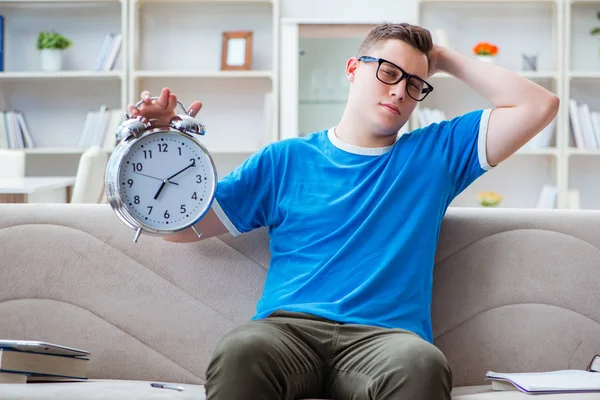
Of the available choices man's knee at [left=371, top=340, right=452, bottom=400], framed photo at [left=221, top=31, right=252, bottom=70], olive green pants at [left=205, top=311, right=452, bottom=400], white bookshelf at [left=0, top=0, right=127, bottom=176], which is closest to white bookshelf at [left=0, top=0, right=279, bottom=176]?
white bookshelf at [left=0, top=0, right=127, bottom=176]

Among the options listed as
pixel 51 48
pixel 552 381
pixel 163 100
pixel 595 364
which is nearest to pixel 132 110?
pixel 163 100

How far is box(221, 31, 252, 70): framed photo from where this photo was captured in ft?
17.2

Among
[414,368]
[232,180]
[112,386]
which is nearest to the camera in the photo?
[414,368]

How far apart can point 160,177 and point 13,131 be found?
13.0 feet

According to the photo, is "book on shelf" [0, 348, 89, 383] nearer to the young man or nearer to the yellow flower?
the young man

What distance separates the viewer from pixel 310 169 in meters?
1.84

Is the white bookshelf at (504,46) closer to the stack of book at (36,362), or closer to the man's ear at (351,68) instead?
the man's ear at (351,68)

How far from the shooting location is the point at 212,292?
1899mm

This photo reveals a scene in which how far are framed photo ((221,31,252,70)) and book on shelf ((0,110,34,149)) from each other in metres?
1.39

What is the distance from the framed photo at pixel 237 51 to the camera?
17.2 ft

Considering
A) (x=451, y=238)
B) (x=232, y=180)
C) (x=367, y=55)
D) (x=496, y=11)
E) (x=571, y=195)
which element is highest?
(x=496, y=11)

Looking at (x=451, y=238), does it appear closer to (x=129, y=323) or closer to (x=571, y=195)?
(x=129, y=323)

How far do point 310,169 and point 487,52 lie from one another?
11.7 feet

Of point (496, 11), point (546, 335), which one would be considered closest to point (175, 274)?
point (546, 335)
